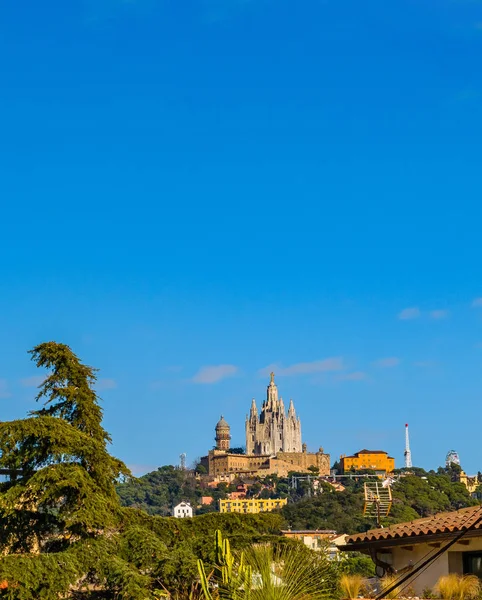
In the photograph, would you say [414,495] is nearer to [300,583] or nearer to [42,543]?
[42,543]

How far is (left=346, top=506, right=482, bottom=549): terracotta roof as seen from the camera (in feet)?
48.9

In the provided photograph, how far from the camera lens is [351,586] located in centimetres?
1559

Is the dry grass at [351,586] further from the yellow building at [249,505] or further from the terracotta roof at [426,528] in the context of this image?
the yellow building at [249,505]

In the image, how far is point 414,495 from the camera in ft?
489

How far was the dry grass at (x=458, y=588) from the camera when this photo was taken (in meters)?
14.0

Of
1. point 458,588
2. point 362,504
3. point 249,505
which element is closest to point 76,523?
point 458,588

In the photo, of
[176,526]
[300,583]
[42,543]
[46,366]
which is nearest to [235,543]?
[176,526]

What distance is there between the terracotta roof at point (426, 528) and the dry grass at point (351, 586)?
906 millimetres

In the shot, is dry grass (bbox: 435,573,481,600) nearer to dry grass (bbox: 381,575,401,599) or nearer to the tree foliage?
dry grass (bbox: 381,575,401,599)

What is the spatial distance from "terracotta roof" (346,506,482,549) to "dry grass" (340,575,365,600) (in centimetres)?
91

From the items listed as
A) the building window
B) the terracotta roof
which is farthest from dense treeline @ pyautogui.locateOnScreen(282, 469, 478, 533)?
the building window

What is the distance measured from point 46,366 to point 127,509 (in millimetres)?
4002

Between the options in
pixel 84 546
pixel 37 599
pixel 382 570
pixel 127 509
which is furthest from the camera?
pixel 127 509

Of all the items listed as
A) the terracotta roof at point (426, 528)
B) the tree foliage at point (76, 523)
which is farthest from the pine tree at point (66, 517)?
the terracotta roof at point (426, 528)
